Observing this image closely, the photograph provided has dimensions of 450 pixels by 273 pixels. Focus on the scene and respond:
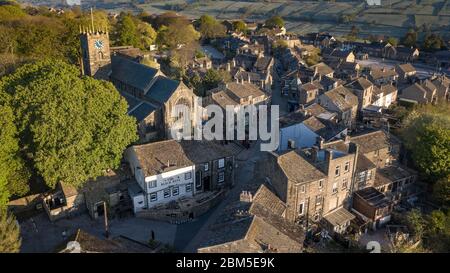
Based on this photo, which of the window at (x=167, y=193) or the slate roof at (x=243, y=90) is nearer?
the window at (x=167, y=193)

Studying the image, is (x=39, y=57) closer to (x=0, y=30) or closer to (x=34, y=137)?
(x=0, y=30)

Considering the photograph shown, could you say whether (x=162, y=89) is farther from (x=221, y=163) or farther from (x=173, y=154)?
(x=221, y=163)

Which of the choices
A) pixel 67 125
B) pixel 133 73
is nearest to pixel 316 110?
pixel 133 73

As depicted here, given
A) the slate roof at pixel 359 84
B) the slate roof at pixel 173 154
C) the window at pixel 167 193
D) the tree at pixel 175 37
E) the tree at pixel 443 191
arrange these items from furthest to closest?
the tree at pixel 175 37
the slate roof at pixel 359 84
the tree at pixel 443 191
the window at pixel 167 193
the slate roof at pixel 173 154

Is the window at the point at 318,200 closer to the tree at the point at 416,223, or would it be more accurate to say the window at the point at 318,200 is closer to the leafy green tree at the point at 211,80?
the tree at the point at 416,223

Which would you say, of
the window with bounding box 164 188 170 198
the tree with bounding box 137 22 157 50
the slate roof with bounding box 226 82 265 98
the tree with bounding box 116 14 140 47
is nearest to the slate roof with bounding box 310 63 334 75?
the slate roof with bounding box 226 82 265 98

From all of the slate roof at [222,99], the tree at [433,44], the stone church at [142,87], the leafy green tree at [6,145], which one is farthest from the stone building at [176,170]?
the tree at [433,44]

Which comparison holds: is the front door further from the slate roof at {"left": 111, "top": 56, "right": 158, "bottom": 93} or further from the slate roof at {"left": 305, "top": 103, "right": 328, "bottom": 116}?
the slate roof at {"left": 305, "top": 103, "right": 328, "bottom": 116}
